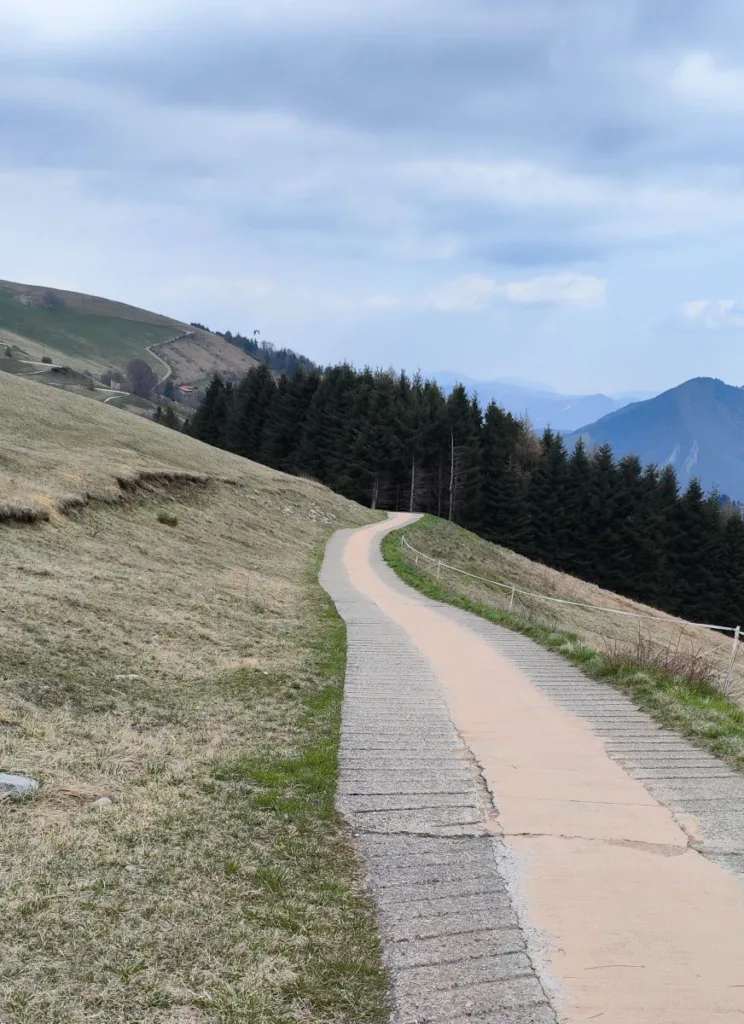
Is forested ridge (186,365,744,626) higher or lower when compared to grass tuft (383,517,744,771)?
higher

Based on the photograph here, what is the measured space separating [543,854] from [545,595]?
30390 millimetres

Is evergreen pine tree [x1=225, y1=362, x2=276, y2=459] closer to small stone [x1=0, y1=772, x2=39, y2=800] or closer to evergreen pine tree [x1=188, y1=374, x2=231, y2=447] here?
evergreen pine tree [x1=188, y1=374, x2=231, y2=447]

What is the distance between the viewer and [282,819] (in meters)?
5.67

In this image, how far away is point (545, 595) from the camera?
114 feet

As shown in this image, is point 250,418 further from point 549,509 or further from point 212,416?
point 549,509

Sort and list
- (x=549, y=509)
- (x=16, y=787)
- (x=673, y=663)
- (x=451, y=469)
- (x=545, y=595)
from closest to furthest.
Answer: (x=16, y=787)
(x=673, y=663)
(x=545, y=595)
(x=549, y=509)
(x=451, y=469)

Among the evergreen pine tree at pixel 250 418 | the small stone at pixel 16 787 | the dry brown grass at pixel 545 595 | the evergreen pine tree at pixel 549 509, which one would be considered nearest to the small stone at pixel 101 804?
the small stone at pixel 16 787

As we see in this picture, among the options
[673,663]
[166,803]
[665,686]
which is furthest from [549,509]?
[166,803]

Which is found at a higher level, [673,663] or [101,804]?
[673,663]

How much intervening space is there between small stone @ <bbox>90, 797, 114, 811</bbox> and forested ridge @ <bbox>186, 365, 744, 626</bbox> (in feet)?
185

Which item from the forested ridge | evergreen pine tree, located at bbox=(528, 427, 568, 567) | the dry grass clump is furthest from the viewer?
evergreen pine tree, located at bbox=(528, 427, 568, 567)

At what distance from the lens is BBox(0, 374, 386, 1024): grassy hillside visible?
3.65 m

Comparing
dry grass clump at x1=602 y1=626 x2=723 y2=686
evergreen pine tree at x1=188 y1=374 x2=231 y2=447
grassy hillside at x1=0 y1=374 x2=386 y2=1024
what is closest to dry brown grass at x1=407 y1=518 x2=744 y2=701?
dry grass clump at x1=602 y1=626 x2=723 y2=686

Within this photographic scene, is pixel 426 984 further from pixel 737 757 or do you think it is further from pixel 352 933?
pixel 737 757
